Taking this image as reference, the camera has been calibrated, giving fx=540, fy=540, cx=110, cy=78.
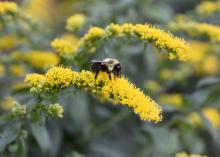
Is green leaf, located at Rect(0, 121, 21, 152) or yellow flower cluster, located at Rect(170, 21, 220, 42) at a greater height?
yellow flower cluster, located at Rect(170, 21, 220, 42)

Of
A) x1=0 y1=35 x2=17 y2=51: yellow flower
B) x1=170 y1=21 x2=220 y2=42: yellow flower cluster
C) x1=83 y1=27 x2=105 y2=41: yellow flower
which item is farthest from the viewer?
x1=0 y1=35 x2=17 y2=51: yellow flower

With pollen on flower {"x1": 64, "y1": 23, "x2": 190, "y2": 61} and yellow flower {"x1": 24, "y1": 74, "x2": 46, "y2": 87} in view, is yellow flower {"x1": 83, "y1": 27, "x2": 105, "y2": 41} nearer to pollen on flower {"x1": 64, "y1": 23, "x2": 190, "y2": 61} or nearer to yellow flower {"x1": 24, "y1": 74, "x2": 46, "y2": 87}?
pollen on flower {"x1": 64, "y1": 23, "x2": 190, "y2": 61}

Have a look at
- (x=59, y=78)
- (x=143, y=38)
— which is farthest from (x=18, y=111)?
(x=143, y=38)

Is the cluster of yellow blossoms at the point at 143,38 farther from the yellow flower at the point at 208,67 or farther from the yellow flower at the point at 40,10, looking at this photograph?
the yellow flower at the point at 208,67

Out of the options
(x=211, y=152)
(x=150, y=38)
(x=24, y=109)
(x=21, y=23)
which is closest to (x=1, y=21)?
(x=21, y=23)

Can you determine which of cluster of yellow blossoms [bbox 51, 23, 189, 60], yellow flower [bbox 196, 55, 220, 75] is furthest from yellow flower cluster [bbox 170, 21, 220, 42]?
yellow flower [bbox 196, 55, 220, 75]
